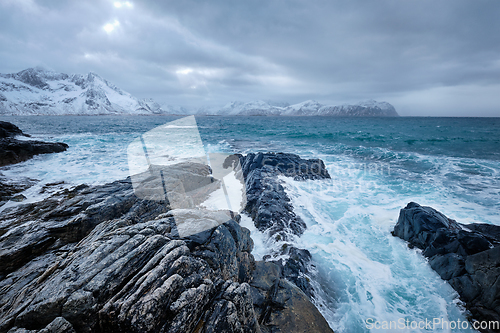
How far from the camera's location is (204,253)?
501 centimetres

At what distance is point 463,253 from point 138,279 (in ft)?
33.3

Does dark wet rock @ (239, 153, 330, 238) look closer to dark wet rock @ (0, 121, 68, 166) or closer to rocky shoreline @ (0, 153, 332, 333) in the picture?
rocky shoreline @ (0, 153, 332, 333)

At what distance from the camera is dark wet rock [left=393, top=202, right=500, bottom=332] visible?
18.7 feet

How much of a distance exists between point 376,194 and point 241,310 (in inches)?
528

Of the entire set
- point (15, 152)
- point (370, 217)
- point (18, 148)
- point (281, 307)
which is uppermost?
point (18, 148)

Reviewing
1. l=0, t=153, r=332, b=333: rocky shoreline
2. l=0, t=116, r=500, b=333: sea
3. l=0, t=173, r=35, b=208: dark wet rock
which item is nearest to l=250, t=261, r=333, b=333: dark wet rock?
l=0, t=153, r=332, b=333: rocky shoreline

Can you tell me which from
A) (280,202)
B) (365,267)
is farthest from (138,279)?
(280,202)

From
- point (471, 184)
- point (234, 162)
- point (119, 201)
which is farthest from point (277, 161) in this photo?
point (471, 184)

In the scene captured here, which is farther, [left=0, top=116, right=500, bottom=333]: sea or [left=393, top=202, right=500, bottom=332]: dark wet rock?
[left=0, top=116, right=500, bottom=333]: sea

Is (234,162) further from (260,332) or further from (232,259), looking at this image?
(260,332)

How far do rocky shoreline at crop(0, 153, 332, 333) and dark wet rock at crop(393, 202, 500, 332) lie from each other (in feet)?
15.5

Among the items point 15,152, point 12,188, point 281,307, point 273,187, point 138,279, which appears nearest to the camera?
point 138,279

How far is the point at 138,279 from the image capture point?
390 cm

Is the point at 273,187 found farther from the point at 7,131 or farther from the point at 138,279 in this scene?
the point at 7,131
